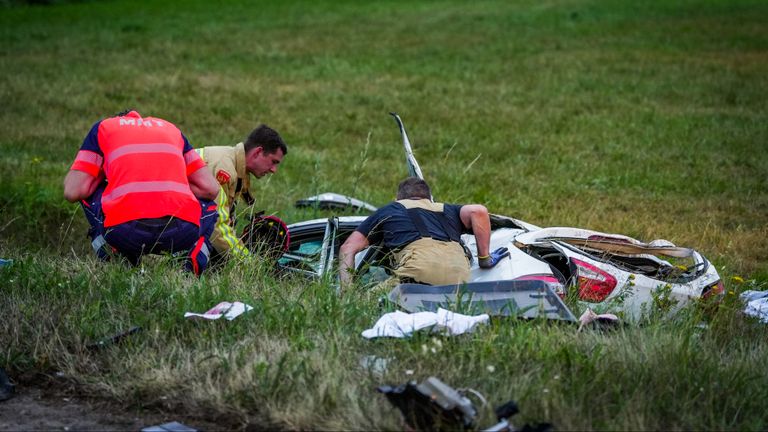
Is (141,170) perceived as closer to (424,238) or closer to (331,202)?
(424,238)

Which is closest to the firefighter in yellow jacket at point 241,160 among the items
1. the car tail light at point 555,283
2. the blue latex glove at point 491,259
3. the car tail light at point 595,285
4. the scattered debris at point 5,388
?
the blue latex glove at point 491,259

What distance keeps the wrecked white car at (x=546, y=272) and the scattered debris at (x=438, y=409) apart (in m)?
1.29

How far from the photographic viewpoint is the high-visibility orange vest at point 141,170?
639cm

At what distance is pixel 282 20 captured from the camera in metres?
28.3

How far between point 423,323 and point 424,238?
5.70 feet

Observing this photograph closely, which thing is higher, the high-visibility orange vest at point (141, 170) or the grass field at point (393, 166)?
the high-visibility orange vest at point (141, 170)

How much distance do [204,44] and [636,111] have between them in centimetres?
1095

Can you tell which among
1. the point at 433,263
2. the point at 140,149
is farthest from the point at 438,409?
the point at 140,149

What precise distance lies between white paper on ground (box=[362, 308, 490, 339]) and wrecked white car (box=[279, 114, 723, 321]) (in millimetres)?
269

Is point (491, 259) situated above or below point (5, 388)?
below

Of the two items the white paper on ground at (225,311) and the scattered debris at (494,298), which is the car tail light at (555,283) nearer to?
the scattered debris at (494,298)

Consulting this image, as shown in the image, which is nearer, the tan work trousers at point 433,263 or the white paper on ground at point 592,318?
the white paper on ground at point 592,318

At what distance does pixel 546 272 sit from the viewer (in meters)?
6.42

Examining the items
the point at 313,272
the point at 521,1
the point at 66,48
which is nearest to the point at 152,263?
the point at 313,272
